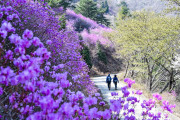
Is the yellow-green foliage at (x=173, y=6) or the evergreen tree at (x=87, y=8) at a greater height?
the evergreen tree at (x=87, y=8)

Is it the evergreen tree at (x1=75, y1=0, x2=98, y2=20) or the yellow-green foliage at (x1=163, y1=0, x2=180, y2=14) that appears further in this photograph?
the evergreen tree at (x1=75, y1=0, x2=98, y2=20)

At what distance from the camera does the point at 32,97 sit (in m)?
1.88

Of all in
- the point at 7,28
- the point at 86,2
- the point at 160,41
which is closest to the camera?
the point at 7,28

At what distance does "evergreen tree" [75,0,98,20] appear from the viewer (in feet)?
118

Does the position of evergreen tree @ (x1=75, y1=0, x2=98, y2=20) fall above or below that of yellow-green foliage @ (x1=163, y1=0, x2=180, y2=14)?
above

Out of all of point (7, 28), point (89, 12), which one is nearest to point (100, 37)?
point (89, 12)

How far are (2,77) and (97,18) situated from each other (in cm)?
4122

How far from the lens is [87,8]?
3709cm

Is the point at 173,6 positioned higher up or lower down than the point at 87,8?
lower down

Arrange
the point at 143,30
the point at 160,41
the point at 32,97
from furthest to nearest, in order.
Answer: the point at 143,30 < the point at 160,41 < the point at 32,97

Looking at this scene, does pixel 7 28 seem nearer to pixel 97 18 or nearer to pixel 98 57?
pixel 98 57

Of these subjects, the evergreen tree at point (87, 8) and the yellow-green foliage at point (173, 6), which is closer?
the yellow-green foliage at point (173, 6)

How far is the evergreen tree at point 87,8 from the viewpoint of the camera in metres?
35.8

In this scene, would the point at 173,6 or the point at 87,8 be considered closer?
the point at 173,6
